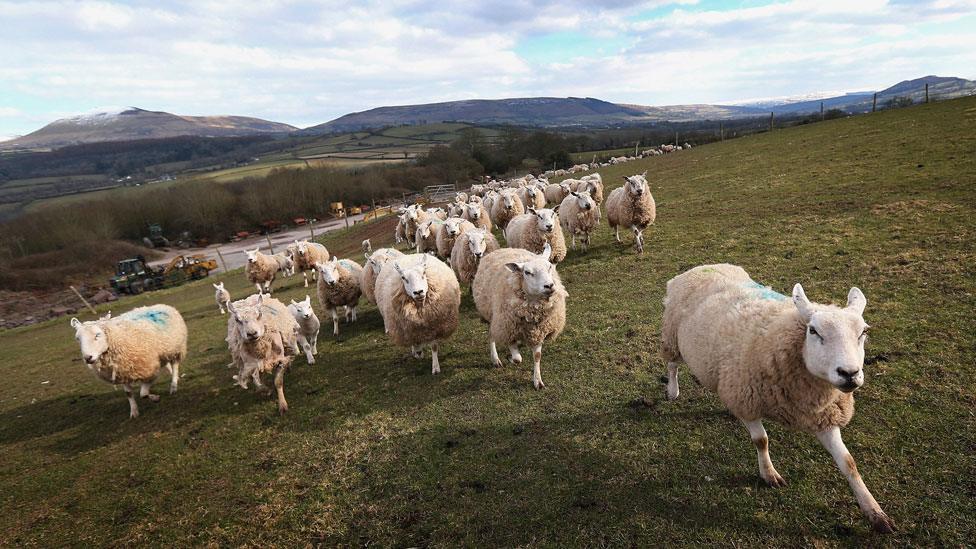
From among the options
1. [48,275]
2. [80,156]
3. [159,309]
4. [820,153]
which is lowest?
[48,275]

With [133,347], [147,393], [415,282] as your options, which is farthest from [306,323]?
[415,282]

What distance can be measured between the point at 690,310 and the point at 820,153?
22360 millimetres

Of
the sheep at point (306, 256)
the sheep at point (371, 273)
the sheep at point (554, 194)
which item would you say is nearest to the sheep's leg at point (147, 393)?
the sheep at point (371, 273)

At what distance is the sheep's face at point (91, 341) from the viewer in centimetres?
722

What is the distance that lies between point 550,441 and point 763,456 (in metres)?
2.30

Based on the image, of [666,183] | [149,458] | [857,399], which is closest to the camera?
[857,399]

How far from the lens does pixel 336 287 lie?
11227 mm

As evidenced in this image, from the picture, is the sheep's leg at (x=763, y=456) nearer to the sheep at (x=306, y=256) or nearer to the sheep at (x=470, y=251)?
the sheep at (x=470, y=251)

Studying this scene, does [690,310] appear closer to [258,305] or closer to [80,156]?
[258,305]

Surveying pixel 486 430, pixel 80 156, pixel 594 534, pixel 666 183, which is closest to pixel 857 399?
pixel 594 534

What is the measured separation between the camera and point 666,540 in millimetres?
3762

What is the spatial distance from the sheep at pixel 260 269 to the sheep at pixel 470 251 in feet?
33.8

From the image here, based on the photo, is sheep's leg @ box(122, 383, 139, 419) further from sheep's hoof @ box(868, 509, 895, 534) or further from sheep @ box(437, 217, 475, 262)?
sheep's hoof @ box(868, 509, 895, 534)

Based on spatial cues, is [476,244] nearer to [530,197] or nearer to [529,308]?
[529,308]
